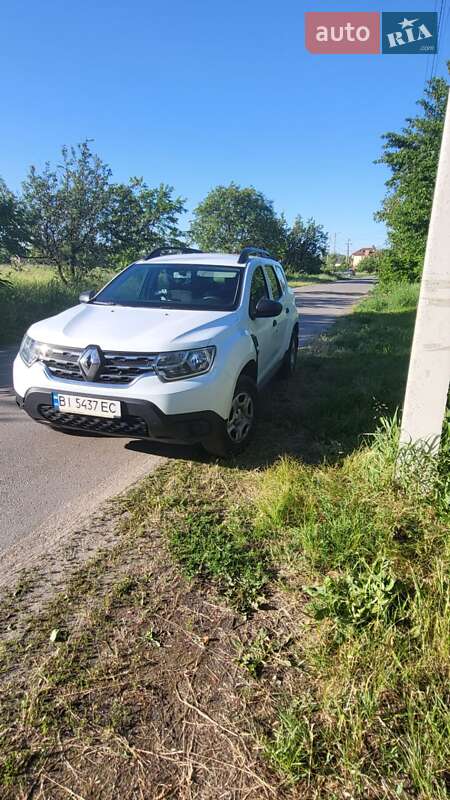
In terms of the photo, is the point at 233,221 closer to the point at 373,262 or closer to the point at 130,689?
the point at 373,262

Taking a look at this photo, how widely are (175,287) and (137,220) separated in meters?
19.9

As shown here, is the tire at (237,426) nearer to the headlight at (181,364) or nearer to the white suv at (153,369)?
the white suv at (153,369)

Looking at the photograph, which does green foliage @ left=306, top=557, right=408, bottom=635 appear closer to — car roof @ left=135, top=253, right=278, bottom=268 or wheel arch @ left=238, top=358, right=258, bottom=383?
wheel arch @ left=238, top=358, right=258, bottom=383

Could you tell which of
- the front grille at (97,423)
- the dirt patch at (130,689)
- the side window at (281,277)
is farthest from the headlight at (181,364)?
the side window at (281,277)

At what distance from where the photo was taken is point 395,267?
23922mm

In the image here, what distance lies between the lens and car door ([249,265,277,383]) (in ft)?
14.3

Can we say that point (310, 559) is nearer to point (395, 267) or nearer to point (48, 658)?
point (48, 658)

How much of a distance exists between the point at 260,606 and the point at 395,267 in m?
24.5

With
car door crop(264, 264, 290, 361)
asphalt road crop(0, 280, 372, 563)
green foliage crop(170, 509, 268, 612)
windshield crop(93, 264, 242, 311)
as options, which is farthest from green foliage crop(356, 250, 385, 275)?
green foliage crop(170, 509, 268, 612)

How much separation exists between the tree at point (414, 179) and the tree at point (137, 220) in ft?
36.0

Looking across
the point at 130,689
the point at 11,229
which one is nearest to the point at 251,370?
the point at 130,689

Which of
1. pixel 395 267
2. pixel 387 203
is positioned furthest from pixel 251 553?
pixel 387 203

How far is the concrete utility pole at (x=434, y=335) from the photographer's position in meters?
2.66

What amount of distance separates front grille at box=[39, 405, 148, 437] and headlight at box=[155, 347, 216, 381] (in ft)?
1.21
